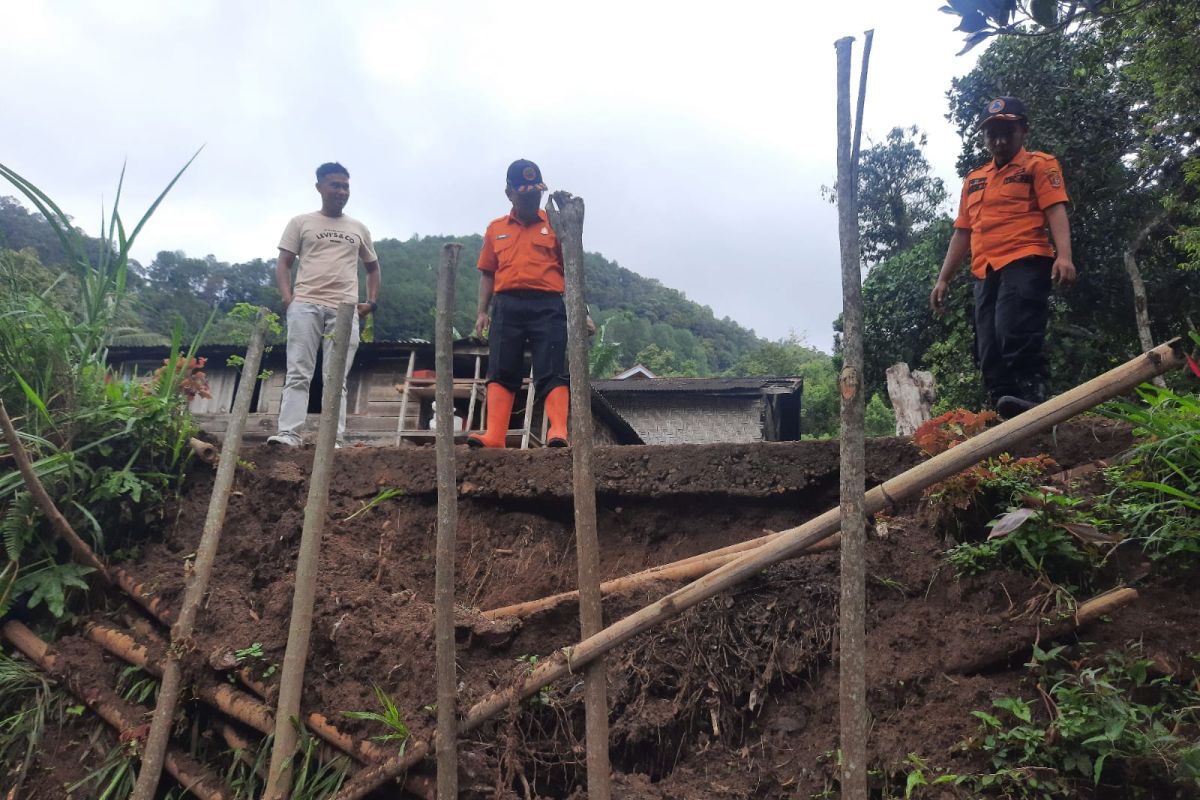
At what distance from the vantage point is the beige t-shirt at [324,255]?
576cm

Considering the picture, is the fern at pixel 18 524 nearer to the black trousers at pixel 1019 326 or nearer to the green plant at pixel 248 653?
the green plant at pixel 248 653

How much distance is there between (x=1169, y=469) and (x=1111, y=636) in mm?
935

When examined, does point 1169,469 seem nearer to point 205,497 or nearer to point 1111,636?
point 1111,636

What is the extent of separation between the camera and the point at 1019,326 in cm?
456

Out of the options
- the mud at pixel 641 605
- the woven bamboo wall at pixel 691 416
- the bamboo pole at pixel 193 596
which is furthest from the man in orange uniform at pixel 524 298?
the woven bamboo wall at pixel 691 416

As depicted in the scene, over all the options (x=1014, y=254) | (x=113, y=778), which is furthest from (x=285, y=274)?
(x=1014, y=254)

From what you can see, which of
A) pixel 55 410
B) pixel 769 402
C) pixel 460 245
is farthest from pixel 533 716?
pixel 769 402

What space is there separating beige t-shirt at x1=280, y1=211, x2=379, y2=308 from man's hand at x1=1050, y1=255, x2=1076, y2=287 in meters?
4.10

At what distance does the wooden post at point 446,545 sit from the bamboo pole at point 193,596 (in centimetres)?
120

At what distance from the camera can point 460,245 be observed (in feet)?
10.9

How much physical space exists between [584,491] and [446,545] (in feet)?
1.75

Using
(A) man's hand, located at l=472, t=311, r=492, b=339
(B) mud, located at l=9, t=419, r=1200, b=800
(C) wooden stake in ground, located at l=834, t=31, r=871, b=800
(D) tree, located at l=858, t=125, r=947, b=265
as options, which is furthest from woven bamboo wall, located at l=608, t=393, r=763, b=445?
(C) wooden stake in ground, located at l=834, t=31, r=871, b=800

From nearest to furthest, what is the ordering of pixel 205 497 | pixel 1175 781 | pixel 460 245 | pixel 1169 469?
1. pixel 1175 781
2. pixel 460 245
3. pixel 1169 469
4. pixel 205 497

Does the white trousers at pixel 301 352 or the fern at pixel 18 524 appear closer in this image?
the fern at pixel 18 524
